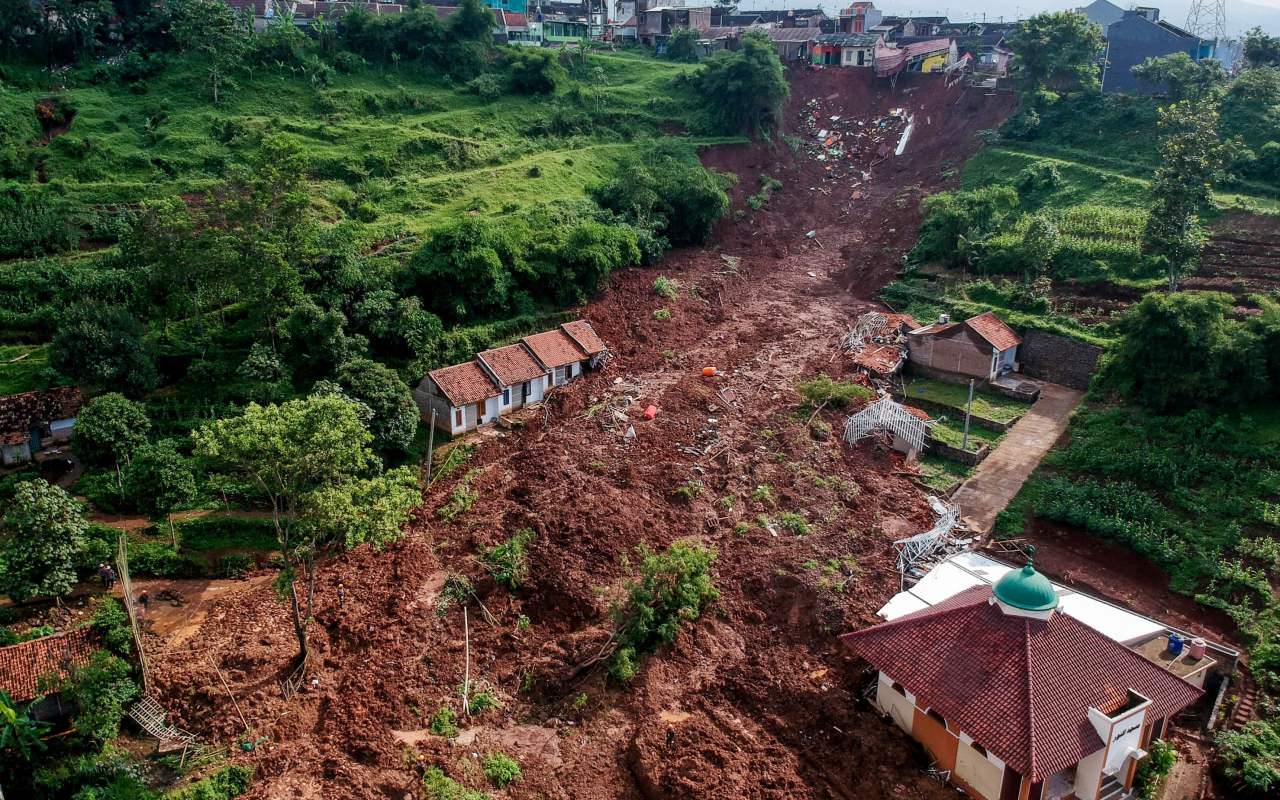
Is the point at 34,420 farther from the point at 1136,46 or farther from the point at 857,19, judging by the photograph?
the point at 857,19

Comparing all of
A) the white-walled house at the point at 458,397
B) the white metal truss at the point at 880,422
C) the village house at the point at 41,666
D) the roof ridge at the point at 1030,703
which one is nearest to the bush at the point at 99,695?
the village house at the point at 41,666

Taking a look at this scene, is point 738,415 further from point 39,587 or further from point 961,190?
point 961,190

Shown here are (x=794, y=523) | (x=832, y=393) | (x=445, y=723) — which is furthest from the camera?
(x=832, y=393)

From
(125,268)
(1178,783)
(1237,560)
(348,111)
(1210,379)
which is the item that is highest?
→ (348,111)

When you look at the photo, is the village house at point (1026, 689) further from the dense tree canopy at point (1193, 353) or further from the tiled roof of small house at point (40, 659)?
the tiled roof of small house at point (40, 659)

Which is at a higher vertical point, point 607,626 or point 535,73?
point 535,73

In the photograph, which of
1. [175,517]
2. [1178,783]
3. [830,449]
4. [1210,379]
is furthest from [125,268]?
[1210,379]

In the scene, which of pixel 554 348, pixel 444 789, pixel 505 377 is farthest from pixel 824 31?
pixel 444 789

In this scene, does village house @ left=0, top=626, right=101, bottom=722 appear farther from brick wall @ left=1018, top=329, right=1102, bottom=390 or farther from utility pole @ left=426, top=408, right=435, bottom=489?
brick wall @ left=1018, top=329, right=1102, bottom=390
